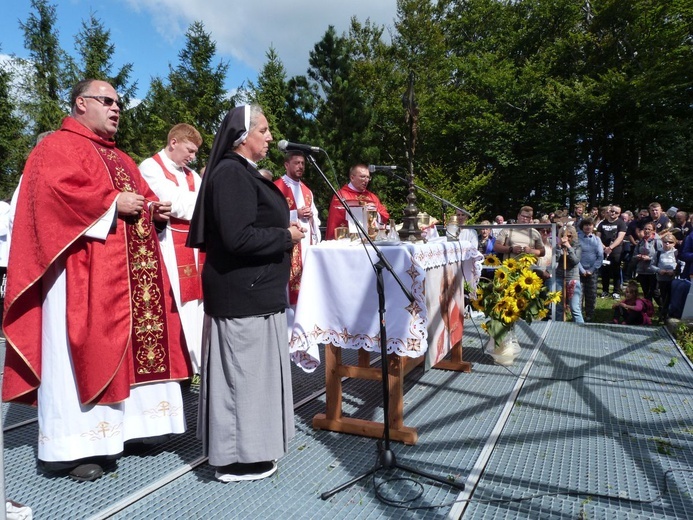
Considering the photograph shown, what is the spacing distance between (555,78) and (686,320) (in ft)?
80.9

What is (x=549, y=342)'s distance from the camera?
568 cm

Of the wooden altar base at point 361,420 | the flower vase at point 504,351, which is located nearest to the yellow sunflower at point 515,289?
the flower vase at point 504,351

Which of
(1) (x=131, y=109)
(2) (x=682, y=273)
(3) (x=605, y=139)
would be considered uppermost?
(1) (x=131, y=109)

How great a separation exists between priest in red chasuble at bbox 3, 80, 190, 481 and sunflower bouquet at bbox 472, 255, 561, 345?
3.15 metres

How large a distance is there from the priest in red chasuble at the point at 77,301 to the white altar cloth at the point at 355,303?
3.31 ft

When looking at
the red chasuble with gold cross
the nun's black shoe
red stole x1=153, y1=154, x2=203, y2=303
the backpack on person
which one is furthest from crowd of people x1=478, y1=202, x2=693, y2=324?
the nun's black shoe

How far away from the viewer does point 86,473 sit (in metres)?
2.77

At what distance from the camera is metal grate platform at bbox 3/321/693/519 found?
8.13 ft

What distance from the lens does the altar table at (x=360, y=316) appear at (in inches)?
124

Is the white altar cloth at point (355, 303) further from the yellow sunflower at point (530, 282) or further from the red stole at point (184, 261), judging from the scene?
the yellow sunflower at point (530, 282)

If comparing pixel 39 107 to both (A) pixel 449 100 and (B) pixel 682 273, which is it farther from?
(B) pixel 682 273

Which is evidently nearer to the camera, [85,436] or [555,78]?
[85,436]

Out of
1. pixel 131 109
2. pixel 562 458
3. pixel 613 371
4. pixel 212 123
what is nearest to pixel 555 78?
pixel 212 123

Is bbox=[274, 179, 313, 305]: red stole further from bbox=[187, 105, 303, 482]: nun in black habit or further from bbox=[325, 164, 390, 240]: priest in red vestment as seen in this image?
bbox=[187, 105, 303, 482]: nun in black habit
